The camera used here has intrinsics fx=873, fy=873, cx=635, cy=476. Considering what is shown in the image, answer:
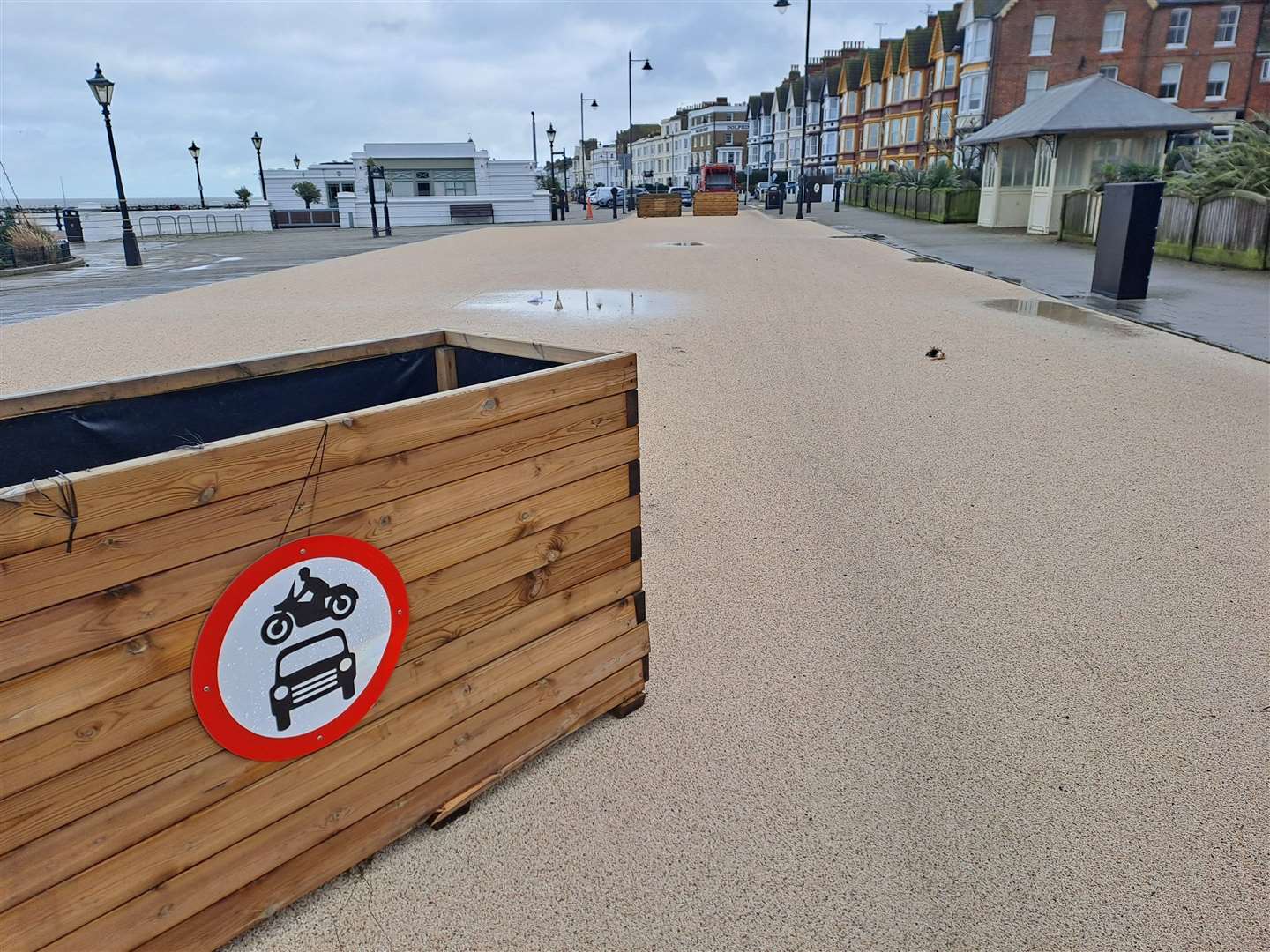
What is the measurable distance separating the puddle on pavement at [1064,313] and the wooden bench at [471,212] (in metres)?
40.8

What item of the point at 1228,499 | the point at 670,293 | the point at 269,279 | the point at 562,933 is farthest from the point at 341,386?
the point at 269,279

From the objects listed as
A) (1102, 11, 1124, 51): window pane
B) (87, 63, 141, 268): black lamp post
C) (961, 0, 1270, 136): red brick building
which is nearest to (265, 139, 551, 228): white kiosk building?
(87, 63, 141, 268): black lamp post

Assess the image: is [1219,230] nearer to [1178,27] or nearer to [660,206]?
[660,206]

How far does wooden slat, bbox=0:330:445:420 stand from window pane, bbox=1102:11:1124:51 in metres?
57.6

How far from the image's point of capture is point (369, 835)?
245 cm

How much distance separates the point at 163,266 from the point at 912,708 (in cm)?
2561

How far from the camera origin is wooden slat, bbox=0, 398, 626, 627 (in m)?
1.71

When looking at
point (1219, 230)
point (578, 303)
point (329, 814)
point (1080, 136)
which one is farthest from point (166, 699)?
point (1080, 136)

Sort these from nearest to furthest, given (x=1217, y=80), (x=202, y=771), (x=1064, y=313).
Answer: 1. (x=202, y=771)
2. (x=1064, y=313)
3. (x=1217, y=80)

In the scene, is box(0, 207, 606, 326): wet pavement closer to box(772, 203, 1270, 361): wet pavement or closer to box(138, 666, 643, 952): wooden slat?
box(138, 666, 643, 952): wooden slat

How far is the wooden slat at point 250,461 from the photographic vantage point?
168cm

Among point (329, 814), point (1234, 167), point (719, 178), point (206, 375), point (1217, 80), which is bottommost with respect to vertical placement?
point (329, 814)

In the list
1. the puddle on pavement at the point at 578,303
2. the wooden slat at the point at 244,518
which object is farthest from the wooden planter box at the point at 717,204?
the wooden slat at the point at 244,518

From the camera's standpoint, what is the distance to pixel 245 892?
2197 mm
